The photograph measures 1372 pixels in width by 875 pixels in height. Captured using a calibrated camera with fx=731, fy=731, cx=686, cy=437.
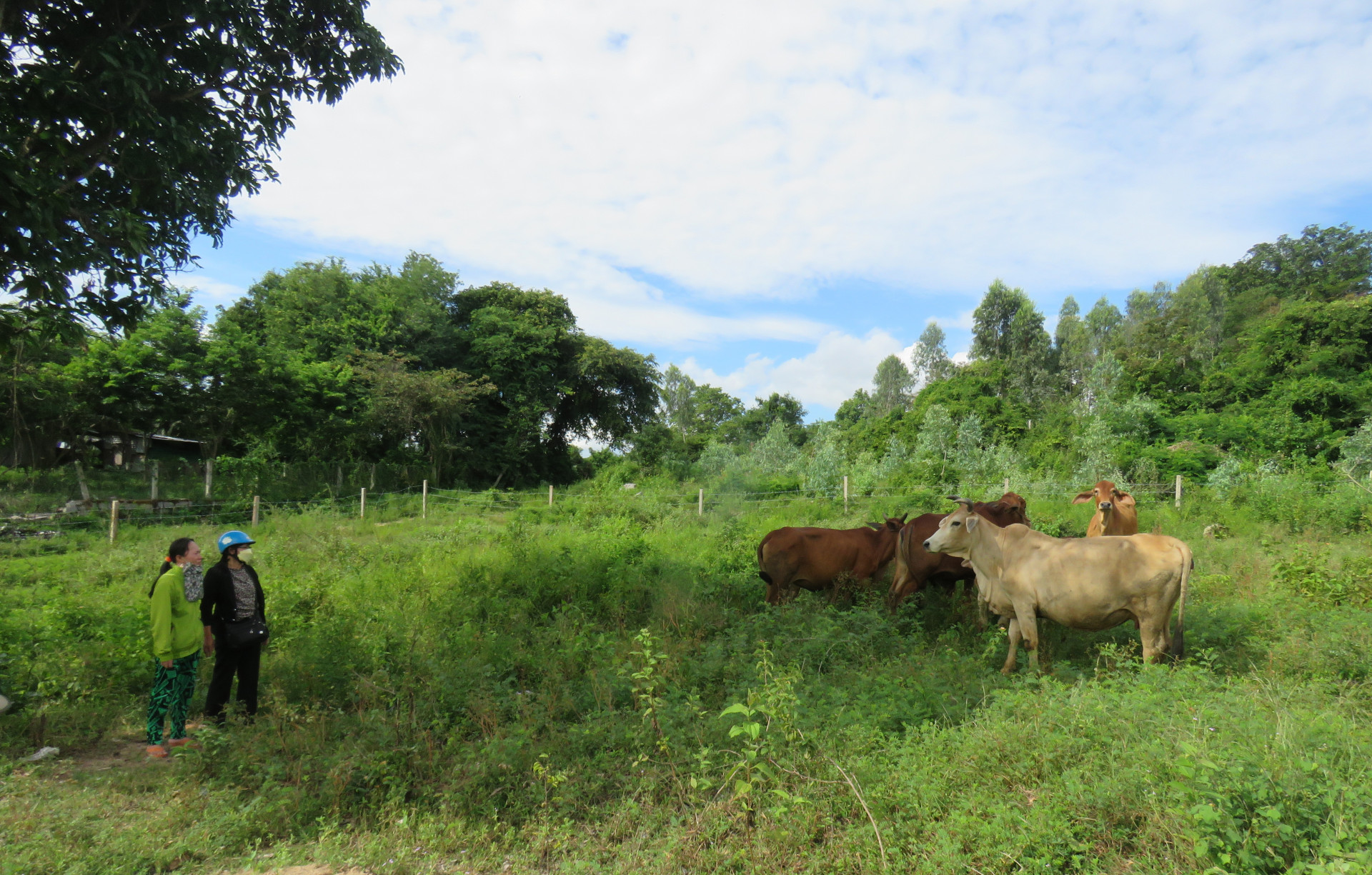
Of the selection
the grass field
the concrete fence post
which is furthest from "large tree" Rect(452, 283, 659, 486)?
the grass field

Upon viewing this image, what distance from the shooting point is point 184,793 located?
4566 millimetres

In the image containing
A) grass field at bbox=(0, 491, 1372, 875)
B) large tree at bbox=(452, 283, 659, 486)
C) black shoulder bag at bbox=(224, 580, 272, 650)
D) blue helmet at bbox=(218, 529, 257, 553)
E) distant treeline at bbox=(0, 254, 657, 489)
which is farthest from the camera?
large tree at bbox=(452, 283, 659, 486)

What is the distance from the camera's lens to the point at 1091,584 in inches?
245

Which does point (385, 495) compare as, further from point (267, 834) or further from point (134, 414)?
point (267, 834)

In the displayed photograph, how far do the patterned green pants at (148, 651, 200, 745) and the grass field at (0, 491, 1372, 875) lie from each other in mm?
287

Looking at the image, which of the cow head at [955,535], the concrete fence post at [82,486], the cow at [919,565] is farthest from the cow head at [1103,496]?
the concrete fence post at [82,486]

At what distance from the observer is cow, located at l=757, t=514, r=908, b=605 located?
9023 millimetres

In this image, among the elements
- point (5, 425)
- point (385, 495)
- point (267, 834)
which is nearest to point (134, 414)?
point (5, 425)

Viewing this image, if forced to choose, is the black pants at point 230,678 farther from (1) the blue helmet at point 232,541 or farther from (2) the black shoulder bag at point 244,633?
(1) the blue helmet at point 232,541

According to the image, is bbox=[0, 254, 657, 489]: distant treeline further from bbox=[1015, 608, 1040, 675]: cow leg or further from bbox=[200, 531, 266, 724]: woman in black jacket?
bbox=[1015, 608, 1040, 675]: cow leg

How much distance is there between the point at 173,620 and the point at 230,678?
2.14ft

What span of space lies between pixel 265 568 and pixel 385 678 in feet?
21.0

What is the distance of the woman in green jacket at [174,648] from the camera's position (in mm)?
5551

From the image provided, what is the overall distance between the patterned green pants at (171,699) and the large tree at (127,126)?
339 centimetres
